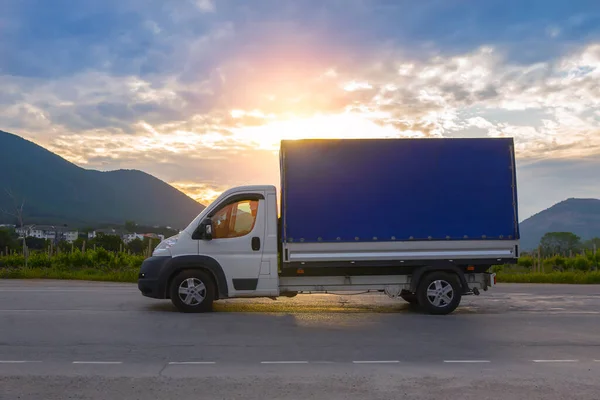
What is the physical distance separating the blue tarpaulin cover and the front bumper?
2.35 m

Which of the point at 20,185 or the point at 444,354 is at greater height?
the point at 20,185

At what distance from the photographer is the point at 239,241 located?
11922 mm

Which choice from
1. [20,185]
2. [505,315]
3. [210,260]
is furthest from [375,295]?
[20,185]

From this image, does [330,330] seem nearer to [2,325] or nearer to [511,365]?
[511,365]

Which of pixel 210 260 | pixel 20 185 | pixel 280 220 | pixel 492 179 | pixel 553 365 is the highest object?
pixel 20 185

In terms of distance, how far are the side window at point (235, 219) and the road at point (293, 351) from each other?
5.01ft

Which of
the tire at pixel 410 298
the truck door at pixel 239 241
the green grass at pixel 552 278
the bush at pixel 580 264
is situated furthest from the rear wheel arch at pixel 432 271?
the bush at pixel 580 264

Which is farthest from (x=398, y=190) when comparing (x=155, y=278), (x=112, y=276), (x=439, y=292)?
(x=112, y=276)

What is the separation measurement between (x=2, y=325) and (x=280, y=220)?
5.07m

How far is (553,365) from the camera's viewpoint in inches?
303

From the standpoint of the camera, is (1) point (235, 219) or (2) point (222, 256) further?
(1) point (235, 219)

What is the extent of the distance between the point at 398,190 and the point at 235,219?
3166mm

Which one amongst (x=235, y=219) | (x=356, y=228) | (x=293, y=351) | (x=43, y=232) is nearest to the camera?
(x=293, y=351)

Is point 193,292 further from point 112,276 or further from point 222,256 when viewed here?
point 112,276
